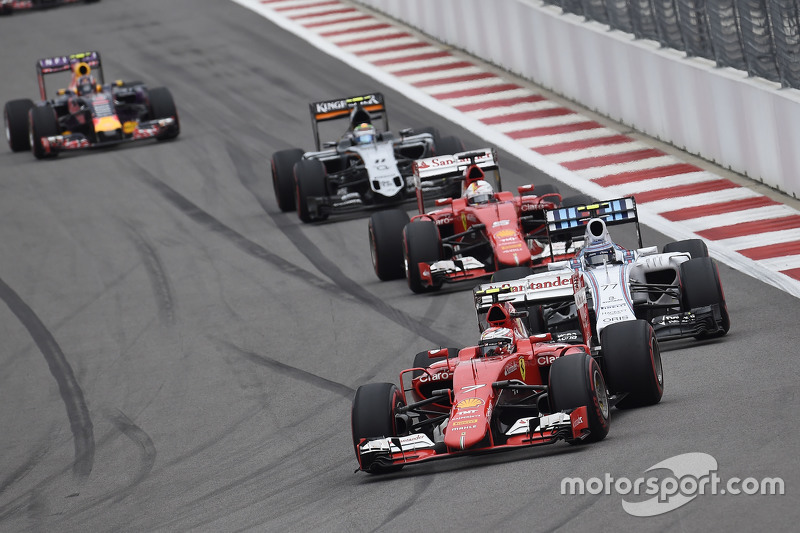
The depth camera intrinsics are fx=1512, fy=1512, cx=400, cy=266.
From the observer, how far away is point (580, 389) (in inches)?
435

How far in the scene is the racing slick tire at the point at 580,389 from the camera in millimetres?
11078

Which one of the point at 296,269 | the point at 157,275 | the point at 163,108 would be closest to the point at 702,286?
the point at 296,269

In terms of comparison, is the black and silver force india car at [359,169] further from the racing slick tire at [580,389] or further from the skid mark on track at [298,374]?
the racing slick tire at [580,389]

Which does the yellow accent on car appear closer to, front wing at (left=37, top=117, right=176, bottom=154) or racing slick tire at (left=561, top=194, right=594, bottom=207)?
front wing at (left=37, top=117, right=176, bottom=154)

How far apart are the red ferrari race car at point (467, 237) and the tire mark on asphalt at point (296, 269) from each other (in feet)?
→ 1.76

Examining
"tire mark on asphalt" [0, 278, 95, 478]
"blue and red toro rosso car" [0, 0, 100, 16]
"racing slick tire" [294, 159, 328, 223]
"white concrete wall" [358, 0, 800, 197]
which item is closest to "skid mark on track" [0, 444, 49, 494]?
"tire mark on asphalt" [0, 278, 95, 478]

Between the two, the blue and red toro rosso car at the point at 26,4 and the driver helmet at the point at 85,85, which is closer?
the driver helmet at the point at 85,85

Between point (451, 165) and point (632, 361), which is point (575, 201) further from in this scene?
point (632, 361)

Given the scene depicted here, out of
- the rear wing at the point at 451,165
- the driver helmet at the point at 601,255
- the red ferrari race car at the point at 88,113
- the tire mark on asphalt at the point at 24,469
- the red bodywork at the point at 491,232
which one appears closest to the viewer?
the tire mark on asphalt at the point at 24,469

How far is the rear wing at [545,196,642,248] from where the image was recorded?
49.8ft

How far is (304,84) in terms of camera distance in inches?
1229

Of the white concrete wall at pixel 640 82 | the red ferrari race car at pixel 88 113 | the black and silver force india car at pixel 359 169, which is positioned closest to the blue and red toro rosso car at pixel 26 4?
the white concrete wall at pixel 640 82

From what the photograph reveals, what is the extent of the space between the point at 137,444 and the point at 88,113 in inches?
597

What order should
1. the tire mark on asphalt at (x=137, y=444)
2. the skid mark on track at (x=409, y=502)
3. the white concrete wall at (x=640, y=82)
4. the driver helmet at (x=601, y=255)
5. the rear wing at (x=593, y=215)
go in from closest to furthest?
the skid mark on track at (x=409, y=502), the tire mark on asphalt at (x=137, y=444), the driver helmet at (x=601, y=255), the rear wing at (x=593, y=215), the white concrete wall at (x=640, y=82)
